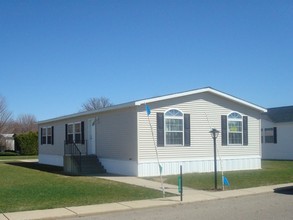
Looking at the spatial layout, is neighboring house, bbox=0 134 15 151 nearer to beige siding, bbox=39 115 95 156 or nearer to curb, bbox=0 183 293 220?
beige siding, bbox=39 115 95 156

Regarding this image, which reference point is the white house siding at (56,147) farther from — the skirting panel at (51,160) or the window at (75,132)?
the window at (75,132)

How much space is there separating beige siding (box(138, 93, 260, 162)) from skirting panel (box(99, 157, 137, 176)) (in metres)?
0.62

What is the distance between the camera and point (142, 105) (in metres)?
19.3

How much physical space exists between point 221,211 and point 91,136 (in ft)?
45.5

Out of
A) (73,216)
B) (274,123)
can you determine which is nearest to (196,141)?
(73,216)

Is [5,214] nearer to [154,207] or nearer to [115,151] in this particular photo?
[154,207]

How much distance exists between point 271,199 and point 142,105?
833 cm

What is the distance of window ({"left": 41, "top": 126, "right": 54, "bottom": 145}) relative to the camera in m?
29.3

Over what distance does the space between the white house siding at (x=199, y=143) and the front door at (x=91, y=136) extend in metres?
4.61

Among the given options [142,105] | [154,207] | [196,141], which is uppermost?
[142,105]

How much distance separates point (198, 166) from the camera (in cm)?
2086

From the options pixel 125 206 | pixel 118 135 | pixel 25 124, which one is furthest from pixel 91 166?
pixel 25 124

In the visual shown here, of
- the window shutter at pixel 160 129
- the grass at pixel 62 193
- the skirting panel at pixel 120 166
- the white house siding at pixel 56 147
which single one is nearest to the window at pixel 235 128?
the window shutter at pixel 160 129

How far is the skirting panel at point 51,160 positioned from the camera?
27.8m
